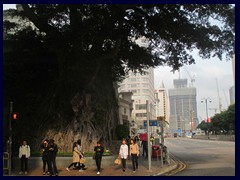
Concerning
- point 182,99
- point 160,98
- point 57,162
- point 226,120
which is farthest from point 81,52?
point 182,99

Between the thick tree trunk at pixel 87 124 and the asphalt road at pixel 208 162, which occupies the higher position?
the thick tree trunk at pixel 87 124

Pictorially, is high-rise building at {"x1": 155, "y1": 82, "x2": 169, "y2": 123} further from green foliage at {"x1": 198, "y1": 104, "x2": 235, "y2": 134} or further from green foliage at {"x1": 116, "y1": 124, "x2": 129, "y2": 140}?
green foliage at {"x1": 116, "y1": 124, "x2": 129, "y2": 140}

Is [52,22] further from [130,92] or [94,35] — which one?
[130,92]

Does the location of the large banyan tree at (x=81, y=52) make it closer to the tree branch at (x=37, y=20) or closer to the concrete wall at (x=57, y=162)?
the tree branch at (x=37, y=20)

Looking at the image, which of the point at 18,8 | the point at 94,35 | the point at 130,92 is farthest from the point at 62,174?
the point at 130,92

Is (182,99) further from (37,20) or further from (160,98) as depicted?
(37,20)

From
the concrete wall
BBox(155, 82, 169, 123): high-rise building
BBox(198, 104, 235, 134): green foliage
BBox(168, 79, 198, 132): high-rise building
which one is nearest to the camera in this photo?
the concrete wall

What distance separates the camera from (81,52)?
19.3 meters

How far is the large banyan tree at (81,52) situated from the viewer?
Result: 749 inches

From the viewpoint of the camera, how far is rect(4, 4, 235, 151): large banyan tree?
19.0 metres

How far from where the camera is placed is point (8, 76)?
854 inches

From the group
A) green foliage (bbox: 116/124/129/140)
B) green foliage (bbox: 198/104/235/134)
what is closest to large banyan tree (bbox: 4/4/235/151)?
green foliage (bbox: 116/124/129/140)

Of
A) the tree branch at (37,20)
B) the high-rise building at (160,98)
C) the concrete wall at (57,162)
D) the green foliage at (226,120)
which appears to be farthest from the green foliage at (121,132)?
the high-rise building at (160,98)

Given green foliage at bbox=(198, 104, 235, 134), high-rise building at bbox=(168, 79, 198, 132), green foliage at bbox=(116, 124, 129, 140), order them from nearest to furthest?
green foliage at bbox=(116, 124, 129, 140) < green foliage at bbox=(198, 104, 235, 134) < high-rise building at bbox=(168, 79, 198, 132)
